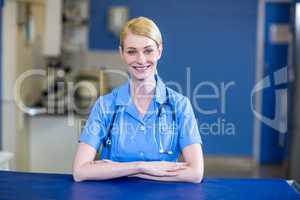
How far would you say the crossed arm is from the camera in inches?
79.4

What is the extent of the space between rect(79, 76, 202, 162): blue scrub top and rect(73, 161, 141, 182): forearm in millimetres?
142

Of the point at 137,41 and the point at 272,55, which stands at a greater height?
the point at 272,55

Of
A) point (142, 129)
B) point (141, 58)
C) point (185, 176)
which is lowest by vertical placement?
point (185, 176)

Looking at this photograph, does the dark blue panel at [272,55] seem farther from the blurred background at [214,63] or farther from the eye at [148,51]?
the eye at [148,51]

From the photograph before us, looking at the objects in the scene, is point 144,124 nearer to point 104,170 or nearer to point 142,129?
point 142,129

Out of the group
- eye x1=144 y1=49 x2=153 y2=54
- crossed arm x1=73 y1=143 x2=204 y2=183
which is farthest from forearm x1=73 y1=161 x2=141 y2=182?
eye x1=144 y1=49 x2=153 y2=54

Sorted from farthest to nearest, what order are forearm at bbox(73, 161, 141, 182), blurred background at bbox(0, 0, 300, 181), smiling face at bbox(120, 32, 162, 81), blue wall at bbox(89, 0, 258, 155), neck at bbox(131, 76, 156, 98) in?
blue wall at bbox(89, 0, 258, 155), blurred background at bbox(0, 0, 300, 181), neck at bbox(131, 76, 156, 98), smiling face at bbox(120, 32, 162, 81), forearm at bbox(73, 161, 141, 182)

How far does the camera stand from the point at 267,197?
1919 mm

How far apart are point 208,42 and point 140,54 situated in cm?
392

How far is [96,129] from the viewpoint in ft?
7.10

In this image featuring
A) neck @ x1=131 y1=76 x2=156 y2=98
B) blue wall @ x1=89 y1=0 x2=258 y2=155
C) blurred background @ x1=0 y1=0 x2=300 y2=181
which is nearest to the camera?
neck @ x1=131 y1=76 x2=156 y2=98

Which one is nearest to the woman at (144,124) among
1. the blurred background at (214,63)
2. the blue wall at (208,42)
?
the blurred background at (214,63)

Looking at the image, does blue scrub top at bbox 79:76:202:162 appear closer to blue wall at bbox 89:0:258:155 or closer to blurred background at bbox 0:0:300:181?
blurred background at bbox 0:0:300:181

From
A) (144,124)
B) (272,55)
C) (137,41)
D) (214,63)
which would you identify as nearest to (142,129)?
(144,124)
